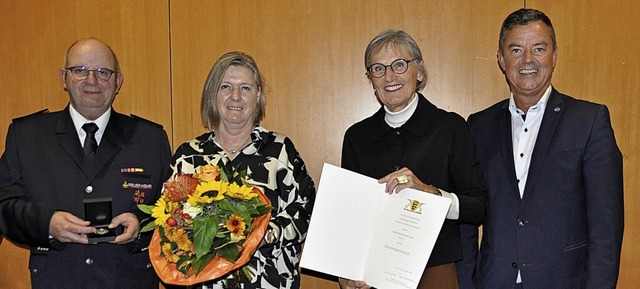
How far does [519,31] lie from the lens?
2500 millimetres

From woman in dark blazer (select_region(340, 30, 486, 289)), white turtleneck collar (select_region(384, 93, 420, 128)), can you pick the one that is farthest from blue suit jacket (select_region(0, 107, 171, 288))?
white turtleneck collar (select_region(384, 93, 420, 128))

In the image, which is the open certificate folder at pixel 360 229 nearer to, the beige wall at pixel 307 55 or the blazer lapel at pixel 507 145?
the blazer lapel at pixel 507 145

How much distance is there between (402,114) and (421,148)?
173mm

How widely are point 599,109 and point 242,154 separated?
1487 millimetres

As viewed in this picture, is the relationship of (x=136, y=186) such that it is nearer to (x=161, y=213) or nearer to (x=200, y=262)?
(x=161, y=213)

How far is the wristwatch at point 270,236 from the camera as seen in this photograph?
2354 mm

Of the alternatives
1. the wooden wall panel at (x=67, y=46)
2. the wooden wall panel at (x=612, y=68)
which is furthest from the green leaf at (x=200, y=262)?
the wooden wall panel at (x=612, y=68)

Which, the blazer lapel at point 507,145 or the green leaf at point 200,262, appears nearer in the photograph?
the green leaf at point 200,262

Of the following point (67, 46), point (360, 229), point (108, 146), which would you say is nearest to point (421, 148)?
point (360, 229)

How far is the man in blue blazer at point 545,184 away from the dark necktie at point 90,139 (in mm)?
1760

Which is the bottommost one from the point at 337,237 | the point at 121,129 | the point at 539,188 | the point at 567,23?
the point at 337,237

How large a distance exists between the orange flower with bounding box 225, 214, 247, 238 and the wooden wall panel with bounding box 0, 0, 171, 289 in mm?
1384

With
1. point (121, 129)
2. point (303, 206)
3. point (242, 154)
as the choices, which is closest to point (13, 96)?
point (121, 129)

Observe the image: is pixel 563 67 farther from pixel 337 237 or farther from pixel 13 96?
pixel 13 96
